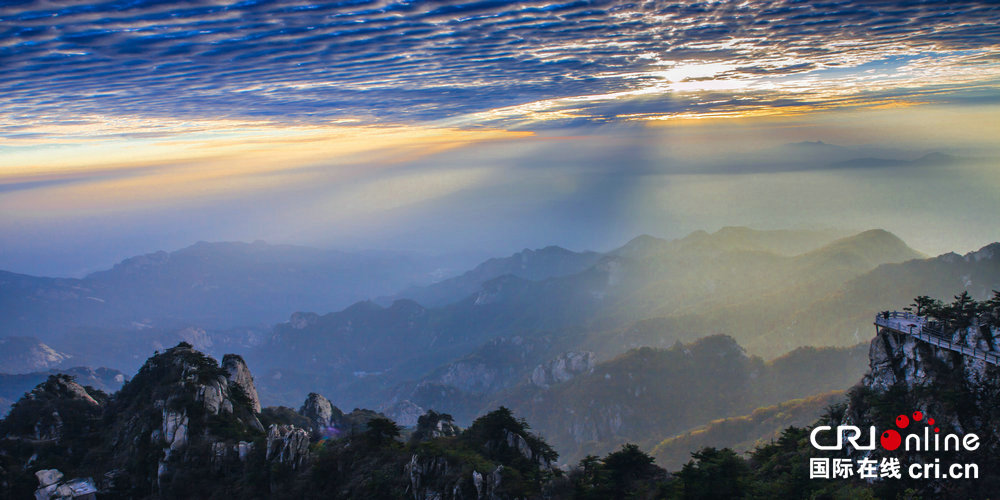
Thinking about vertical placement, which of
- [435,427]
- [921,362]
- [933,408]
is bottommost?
[435,427]

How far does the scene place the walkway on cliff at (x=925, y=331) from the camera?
34844 mm

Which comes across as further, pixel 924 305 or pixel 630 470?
pixel 630 470

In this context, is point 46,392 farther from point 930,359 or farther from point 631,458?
point 930,359

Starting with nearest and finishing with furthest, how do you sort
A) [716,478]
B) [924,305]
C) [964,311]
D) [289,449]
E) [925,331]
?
[964,311]
[925,331]
[716,478]
[924,305]
[289,449]

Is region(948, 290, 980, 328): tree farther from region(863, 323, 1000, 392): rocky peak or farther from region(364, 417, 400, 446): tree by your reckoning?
region(364, 417, 400, 446): tree

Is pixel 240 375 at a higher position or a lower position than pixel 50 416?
higher

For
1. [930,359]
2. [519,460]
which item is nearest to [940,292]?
[930,359]

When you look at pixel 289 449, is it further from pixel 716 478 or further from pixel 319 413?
pixel 319 413

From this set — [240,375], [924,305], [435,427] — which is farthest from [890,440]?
[240,375]

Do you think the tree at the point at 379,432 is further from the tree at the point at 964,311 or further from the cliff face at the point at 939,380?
the tree at the point at 964,311

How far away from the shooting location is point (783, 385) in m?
161

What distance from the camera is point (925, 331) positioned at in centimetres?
3841

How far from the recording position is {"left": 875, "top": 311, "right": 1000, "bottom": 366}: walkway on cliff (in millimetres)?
34844

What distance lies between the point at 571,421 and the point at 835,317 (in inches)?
3939
